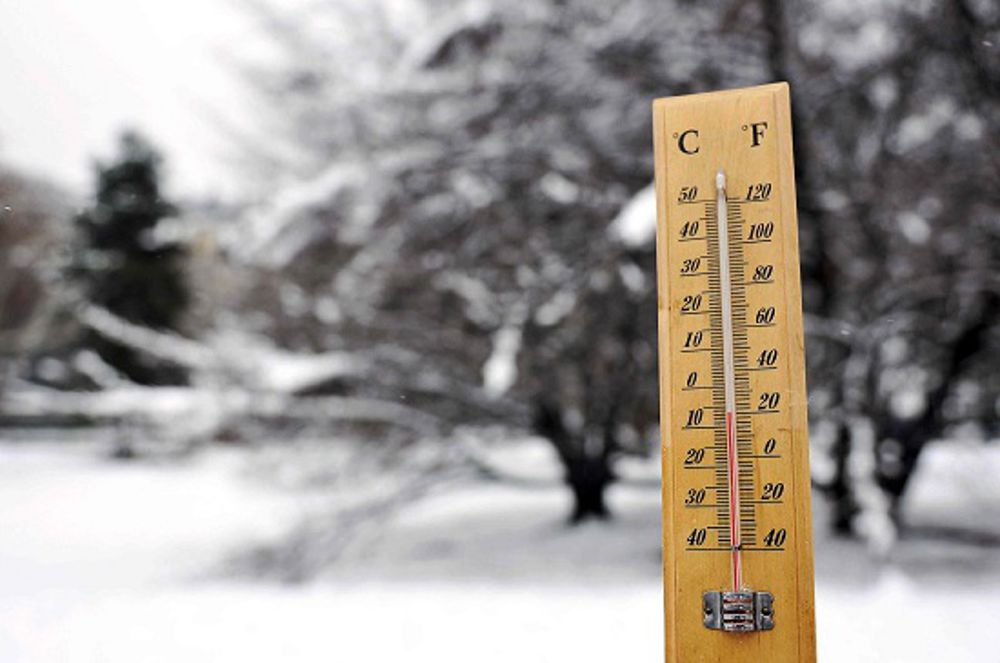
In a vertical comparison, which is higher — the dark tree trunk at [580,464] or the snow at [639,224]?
the snow at [639,224]

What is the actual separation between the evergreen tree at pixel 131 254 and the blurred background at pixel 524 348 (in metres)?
1.99

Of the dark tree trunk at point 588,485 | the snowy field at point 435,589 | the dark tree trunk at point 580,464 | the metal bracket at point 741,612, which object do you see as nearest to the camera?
the metal bracket at point 741,612

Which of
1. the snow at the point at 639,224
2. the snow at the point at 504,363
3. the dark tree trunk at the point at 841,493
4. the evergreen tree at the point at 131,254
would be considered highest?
the evergreen tree at the point at 131,254

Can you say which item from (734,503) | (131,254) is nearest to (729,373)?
(734,503)

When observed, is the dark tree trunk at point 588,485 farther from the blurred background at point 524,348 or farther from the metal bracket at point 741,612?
the metal bracket at point 741,612

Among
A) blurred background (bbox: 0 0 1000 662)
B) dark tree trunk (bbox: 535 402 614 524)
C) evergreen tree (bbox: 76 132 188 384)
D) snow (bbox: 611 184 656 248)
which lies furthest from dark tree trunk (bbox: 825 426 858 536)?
evergreen tree (bbox: 76 132 188 384)

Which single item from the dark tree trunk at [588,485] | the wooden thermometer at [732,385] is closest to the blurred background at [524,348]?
the dark tree trunk at [588,485]

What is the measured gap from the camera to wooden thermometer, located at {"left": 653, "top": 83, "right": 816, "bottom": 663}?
1615 millimetres

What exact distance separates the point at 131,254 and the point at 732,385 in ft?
24.7

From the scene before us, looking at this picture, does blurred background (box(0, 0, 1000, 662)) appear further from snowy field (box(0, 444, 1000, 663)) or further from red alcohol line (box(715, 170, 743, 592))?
red alcohol line (box(715, 170, 743, 592))

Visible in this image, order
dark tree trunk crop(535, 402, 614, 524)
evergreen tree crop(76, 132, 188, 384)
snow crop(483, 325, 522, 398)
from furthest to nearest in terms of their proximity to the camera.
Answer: evergreen tree crop(76, 132, 188, 384) → dark tree trunk crop(535, 402, 614, 524) → snow crop(483, 325, 522, 398)

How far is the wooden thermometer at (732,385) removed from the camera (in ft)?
5.30

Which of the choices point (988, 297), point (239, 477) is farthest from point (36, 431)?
point (988, 297)

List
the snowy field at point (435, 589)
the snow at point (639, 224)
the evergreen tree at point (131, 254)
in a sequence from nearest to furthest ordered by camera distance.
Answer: the snowy field at point (435, 589) < the snow at point (639, 224) < the evergreen tree at point (131, 254)
